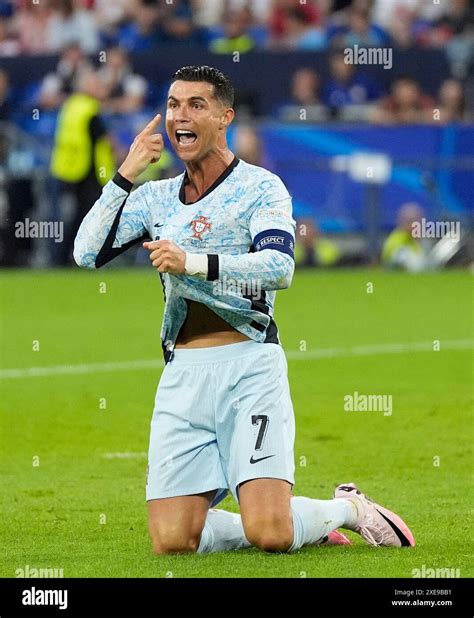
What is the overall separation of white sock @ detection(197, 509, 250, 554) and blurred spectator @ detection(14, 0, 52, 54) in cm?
2064

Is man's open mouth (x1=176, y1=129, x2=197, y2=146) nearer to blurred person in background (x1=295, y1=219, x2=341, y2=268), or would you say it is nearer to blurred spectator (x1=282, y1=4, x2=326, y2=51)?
blurred person in background (x1=295, y1=219, x2=341, y2=268)

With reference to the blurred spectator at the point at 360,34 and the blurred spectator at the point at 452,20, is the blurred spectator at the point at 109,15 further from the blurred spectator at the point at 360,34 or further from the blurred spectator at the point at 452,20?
the blurred spectator at the point at 452,20

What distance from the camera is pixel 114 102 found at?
24828 millimetres

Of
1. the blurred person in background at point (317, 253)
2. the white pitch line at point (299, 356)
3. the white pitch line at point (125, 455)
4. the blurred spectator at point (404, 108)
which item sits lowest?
the white pitch line at point (125, 455)

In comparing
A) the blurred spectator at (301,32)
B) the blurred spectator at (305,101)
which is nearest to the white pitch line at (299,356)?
the blurred spectator at (305,101)

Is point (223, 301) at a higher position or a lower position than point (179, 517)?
higher

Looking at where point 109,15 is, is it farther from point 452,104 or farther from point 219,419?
point 219,419

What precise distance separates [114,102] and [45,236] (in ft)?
7.91

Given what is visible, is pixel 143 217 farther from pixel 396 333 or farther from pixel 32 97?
pixel 32 97

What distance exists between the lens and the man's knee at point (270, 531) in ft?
24.3

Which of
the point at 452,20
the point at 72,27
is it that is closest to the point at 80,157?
the point at 72,27

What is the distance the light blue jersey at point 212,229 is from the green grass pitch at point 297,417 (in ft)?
3.84

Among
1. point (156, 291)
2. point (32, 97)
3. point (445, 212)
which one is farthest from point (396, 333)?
point (32, 97)
